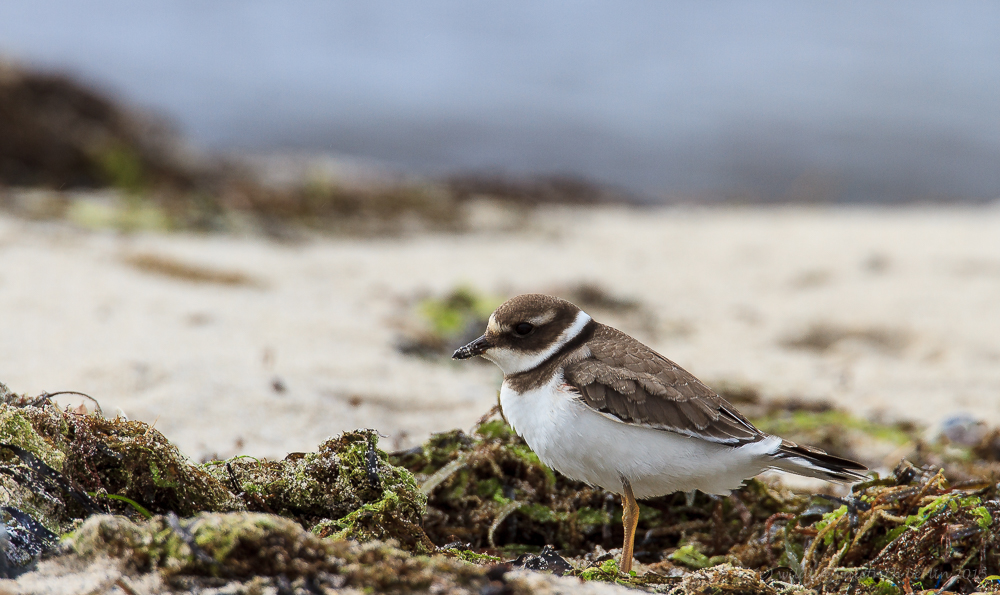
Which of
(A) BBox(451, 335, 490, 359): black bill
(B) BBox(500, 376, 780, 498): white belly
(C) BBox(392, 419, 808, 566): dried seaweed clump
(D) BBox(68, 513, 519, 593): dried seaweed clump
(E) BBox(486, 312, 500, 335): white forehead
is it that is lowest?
(C) BBox(392, 419, 808, 566): dried seaweed clump

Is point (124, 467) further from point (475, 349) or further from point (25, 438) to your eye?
point (475, 349)

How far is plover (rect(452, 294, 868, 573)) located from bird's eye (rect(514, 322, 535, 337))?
23cm

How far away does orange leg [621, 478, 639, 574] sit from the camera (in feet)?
8.98

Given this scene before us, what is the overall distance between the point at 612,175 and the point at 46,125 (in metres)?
12.1

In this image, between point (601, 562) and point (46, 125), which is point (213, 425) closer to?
point (601, 562)

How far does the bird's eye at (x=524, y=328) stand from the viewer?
311cm

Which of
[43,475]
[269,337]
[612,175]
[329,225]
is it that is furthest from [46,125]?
[612,175]

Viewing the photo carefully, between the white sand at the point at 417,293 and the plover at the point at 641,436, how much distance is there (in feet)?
3.51

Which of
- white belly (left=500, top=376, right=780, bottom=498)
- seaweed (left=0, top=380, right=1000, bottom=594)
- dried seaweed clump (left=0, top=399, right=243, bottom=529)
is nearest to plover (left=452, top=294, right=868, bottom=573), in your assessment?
white belly (left=500, top=376, right=780, bottom=498)

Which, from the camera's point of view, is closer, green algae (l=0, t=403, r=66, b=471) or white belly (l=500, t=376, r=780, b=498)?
green algae (l=0, t=403, r=66, b=471)

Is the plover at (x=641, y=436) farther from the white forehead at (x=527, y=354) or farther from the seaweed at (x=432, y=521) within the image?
the seaweed at (x=432, y=521)

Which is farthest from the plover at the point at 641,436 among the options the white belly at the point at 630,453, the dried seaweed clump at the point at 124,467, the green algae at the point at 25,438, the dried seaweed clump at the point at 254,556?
the green algae at the point at 25,438

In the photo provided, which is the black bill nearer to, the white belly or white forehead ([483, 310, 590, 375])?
white forehead ([483, 310, 590, 375])

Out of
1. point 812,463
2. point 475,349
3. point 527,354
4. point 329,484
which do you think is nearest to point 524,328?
point 527,354
